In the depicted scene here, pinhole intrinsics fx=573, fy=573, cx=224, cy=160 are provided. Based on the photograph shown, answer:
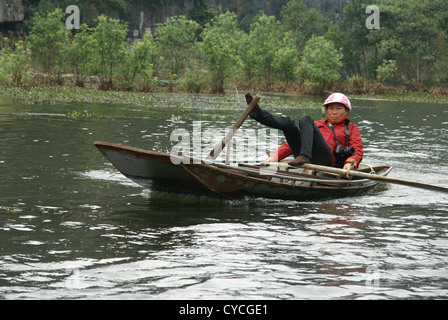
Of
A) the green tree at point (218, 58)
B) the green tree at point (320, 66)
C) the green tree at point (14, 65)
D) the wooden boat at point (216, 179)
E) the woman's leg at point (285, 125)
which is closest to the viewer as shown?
the wooden boat at point (216, 179)

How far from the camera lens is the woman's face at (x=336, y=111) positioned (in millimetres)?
7844

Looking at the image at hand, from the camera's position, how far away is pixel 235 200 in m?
7.25

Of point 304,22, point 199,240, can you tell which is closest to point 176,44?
point 304,22

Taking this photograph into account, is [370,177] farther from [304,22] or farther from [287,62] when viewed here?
[304,22]

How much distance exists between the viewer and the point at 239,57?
30.8 m

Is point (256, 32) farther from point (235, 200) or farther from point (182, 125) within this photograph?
point (235, 200)

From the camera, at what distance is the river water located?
442cm

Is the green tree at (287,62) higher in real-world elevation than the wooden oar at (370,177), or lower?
higher

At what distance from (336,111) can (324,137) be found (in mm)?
397

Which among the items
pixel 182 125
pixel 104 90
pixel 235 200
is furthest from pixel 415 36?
pixel 235 200

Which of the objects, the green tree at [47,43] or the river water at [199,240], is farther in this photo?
the green tree at [47,43]
